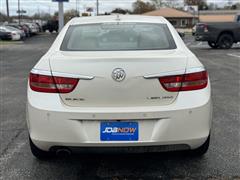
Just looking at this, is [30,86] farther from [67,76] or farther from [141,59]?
[141,59]

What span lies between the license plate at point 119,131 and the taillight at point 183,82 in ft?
1.43

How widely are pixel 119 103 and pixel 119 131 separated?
0.24 meters

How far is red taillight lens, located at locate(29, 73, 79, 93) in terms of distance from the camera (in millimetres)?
3436

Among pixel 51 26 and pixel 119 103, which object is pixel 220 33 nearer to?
pixel 119 103

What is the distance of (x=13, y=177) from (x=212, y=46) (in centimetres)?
1981

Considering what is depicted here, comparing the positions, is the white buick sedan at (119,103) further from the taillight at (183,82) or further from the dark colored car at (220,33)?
the dark colored car at (220,33)

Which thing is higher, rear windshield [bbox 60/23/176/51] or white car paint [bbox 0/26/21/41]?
rear windshield [bbox 60/23/176/51]

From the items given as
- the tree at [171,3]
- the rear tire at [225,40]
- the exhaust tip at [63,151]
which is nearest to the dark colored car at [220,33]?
the rear tire at [225,40]

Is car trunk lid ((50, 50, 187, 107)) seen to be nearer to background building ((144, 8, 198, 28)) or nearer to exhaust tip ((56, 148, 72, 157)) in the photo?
exhaust tip ((56, 148, 72, 157))

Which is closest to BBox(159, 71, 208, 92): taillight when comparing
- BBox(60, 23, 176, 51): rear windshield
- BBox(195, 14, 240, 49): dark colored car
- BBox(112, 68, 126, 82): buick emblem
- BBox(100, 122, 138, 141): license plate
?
BBox(112, 68, 126, 82): buick emblem

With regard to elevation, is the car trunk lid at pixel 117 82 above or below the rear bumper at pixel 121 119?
above

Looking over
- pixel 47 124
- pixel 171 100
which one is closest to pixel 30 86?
pixel 47 124

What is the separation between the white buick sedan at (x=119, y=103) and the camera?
11.1ft

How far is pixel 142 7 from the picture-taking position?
322 ft
